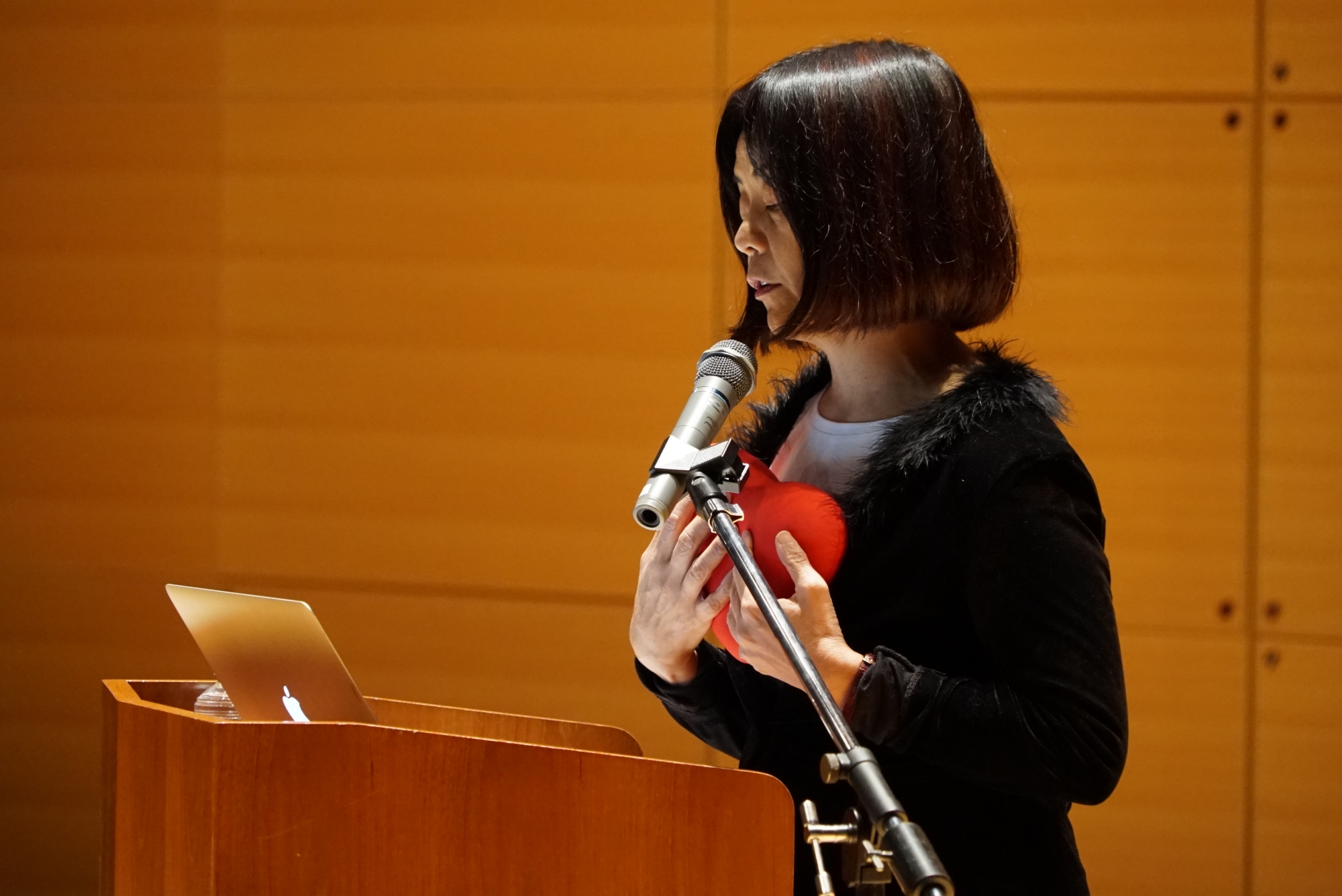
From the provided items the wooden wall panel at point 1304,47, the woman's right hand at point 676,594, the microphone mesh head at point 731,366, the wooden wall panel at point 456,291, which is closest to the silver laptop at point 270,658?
the woman's right hand at point 676,594

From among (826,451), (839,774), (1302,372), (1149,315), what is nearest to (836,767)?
(839,774)

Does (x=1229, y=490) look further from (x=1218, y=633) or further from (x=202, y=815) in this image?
(x=202, y=815)

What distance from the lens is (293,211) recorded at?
288 centimetres

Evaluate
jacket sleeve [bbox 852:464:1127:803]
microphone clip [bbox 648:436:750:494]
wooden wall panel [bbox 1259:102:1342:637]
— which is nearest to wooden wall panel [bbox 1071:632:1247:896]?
wooden wall panel [bbox 1259:102:1342:637]

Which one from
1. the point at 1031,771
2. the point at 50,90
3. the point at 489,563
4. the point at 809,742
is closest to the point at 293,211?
the point at 50,90

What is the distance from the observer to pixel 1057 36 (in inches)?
104

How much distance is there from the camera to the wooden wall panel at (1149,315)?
2.63 meters

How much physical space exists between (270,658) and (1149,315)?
2146mm

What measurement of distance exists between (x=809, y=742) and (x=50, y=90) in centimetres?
265

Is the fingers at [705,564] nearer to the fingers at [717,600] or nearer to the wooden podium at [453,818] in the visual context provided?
the fingers at [717,600]

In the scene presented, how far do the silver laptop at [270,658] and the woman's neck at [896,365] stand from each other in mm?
541

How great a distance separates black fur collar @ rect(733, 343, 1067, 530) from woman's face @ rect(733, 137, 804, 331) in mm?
162

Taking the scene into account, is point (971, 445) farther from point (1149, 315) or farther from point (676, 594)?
point (1149, 315)

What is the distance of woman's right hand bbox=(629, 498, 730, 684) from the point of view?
1114mm
